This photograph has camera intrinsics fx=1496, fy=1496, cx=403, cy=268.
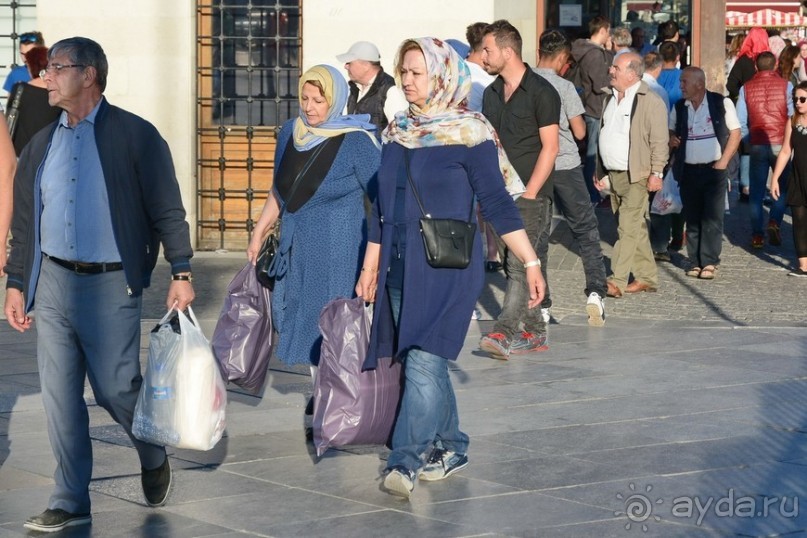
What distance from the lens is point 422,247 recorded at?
6.05 meters

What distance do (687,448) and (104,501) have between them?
101 inches

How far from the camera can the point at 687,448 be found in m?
6.67

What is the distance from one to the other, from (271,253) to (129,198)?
1.47 m

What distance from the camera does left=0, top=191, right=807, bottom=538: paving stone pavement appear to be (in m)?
5.55

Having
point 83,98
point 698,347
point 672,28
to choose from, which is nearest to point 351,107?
point 698,347

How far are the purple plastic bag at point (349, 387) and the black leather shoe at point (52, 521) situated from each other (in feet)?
3.48

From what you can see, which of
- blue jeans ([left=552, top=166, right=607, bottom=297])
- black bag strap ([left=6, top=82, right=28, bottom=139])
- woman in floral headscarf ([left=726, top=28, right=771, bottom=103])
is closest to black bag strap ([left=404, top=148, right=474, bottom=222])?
blue jeans ([left=552, top=166, right=607, bottom=297])

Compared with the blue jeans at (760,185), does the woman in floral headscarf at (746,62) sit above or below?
above

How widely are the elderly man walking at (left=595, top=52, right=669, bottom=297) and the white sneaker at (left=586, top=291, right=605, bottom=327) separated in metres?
1.20

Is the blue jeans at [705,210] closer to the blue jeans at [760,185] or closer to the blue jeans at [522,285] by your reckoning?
the blue jeans at [760,185]

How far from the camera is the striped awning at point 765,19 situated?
23219 mm

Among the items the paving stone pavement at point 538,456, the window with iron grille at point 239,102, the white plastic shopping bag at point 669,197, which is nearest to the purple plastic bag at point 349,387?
the paving stone pavement at point 538,456

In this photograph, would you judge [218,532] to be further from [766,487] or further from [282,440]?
[766,487]

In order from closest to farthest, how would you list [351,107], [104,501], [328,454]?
1. [104,501]
2. [328,454]
3. [351,107]
